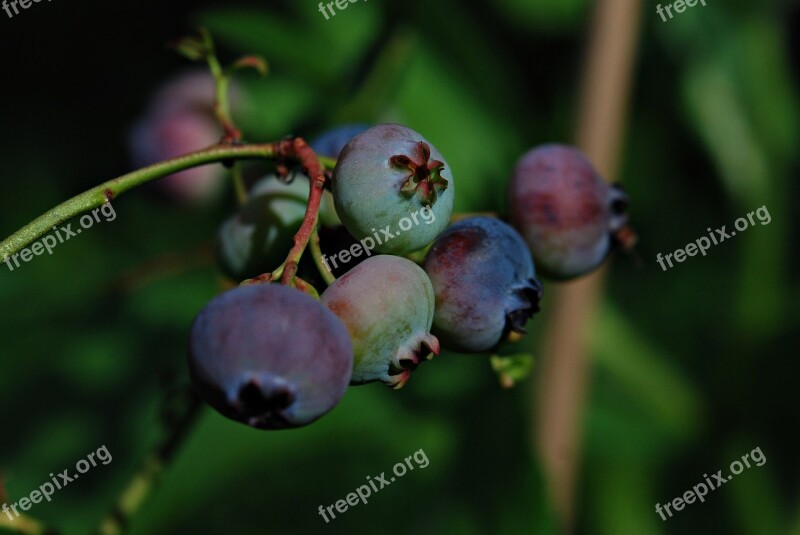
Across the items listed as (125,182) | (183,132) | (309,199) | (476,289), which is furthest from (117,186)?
(183,132)

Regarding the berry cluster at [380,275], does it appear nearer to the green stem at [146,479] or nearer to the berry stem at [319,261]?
the berry stem at [319,261]

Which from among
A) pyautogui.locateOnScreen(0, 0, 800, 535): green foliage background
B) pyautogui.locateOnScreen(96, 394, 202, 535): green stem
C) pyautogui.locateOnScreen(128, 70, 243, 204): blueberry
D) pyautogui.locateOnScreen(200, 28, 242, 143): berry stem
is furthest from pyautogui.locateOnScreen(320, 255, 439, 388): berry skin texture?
pyautogui.locateOnScreen(128, 70, 243, 204): blueberry

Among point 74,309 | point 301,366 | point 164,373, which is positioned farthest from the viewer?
point 74,309

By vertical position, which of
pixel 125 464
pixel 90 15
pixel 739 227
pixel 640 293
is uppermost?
pixel 90 15

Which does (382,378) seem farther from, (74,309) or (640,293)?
(640,293)

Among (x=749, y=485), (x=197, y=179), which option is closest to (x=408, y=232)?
(x=197, y=179)

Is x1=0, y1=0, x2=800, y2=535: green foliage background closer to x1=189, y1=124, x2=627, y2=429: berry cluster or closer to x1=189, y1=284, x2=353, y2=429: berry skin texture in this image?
x1=189, y1=124, x2=627, y2=429: berry cluster

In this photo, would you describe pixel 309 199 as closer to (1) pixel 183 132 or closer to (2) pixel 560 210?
(2) pixel 560 210
